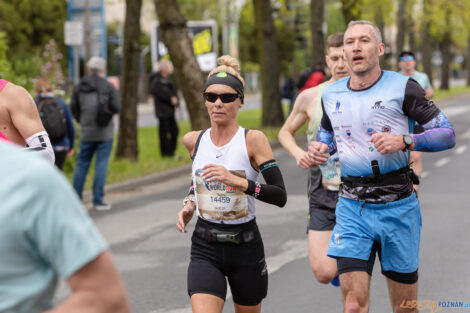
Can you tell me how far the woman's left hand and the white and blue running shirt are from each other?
78 centimetres

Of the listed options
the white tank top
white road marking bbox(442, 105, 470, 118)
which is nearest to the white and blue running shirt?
the white tank top

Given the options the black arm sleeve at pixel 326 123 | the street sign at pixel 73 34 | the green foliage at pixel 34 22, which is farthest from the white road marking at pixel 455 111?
the black arm sleeve at pixel 326 123

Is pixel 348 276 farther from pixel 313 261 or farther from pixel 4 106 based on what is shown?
pixel 4 106

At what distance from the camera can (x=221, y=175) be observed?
159 inches

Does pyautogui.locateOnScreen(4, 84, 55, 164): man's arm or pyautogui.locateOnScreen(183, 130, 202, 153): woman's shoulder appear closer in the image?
pyautogui.locateOnScreen(183, 130, 202, 153): woman's shoulder

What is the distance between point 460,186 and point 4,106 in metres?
9.39

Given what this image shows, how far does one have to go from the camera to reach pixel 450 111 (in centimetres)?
3488

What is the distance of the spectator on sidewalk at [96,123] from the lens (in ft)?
37.2

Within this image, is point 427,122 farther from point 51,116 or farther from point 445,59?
point 445,59

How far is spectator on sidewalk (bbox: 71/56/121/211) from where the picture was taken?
37.2 feet

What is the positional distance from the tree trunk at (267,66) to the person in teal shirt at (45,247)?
896 inches

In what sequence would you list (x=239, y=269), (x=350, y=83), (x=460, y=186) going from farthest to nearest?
(x=460, y=186), (x=350, y=83), (x=239, y=269)

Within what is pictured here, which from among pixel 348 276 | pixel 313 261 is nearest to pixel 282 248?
pixel 313 261

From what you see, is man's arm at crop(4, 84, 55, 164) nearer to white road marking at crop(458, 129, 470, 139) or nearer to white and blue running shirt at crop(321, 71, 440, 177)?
white and blue running shirt at crop(321, 71, 440, 177)
